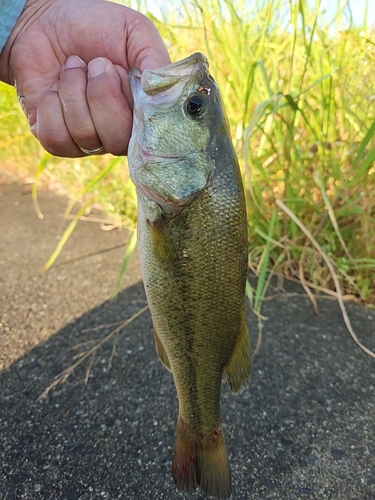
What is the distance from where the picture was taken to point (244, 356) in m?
1.17

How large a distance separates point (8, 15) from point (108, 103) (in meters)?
0.56

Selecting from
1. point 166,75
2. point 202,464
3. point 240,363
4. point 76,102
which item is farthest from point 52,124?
point 202,464

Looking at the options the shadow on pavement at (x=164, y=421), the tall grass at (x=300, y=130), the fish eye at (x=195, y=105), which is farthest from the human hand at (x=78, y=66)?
the shadow on pavement at (x=164, y=421)

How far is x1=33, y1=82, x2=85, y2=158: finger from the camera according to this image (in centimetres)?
114

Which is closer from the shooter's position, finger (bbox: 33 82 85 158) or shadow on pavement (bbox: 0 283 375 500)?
finger (bbox: 33 82 85 158)

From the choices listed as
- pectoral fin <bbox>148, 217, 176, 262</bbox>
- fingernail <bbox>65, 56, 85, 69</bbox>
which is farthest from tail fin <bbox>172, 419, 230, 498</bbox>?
fingernail <bbox>65, 56, 85, 69</bbox>

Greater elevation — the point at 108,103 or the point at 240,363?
the point at 108,103

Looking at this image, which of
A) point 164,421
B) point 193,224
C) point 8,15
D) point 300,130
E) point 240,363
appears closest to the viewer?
point 193,224

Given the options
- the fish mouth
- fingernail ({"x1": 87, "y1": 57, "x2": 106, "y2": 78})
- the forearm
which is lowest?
the fish mouth

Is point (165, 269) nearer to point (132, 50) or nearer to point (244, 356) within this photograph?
point (244, 356)

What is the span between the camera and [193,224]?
1063mm

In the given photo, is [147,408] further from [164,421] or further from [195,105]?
[195,105]

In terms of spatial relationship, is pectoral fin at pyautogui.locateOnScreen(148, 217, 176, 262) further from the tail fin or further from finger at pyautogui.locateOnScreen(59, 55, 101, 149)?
the tail fin

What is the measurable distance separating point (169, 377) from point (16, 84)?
127 cm
